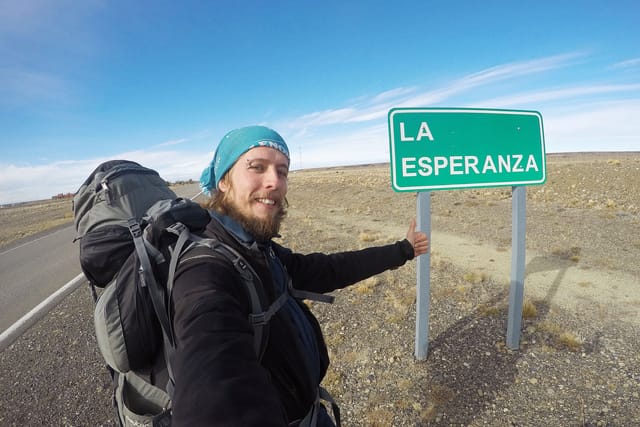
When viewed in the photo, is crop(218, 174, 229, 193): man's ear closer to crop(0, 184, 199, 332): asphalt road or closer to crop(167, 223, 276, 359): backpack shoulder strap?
crop(167, 223, 276, 359): backpack shoulder strap

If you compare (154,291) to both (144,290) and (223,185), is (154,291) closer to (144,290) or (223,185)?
(144,290)

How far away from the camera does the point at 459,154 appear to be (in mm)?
2973

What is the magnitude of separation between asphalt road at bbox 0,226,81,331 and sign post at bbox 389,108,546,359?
6.26 m

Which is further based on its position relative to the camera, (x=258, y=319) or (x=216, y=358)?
(x=258, y=319)

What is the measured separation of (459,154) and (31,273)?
10.0m

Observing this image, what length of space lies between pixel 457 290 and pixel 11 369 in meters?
6.00

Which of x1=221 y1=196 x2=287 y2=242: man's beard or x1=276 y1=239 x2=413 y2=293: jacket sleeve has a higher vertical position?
x1=221 y1=196 x2=287 y2=242: man's beard

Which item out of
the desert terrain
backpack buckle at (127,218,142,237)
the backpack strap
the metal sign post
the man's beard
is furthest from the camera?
the metal sign post

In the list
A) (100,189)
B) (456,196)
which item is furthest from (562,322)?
(456,196)

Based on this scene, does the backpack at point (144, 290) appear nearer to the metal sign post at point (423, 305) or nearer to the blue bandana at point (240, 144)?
the blue bandana at point (240, 144)

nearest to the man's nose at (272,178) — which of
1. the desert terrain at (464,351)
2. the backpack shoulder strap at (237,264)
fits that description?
the backpack shoulder strap at (237,264)

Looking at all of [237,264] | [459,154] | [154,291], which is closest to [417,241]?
[459,154]

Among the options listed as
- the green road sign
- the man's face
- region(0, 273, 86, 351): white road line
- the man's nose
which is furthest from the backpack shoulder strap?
region(0, 273, 86, 351): white road line

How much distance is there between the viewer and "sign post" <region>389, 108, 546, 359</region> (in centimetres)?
280
